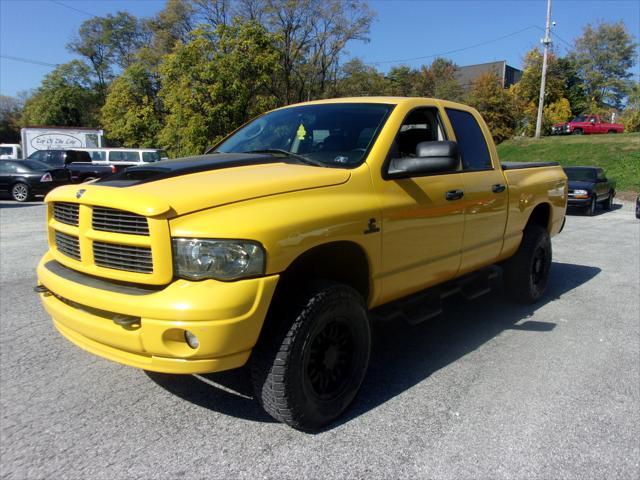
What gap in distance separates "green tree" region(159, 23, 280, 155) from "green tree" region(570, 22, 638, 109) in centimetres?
4530

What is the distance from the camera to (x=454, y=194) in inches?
156

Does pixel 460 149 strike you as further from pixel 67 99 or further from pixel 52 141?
pixel 67 99

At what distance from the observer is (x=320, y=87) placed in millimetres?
37375

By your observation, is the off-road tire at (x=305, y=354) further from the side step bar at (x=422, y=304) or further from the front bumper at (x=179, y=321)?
the side step bar at (x=422, y=304)

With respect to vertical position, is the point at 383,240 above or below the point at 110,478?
above

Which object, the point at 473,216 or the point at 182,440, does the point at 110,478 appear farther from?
the point at 473,216

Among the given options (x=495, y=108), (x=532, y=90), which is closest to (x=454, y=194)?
(x=495, y=108)

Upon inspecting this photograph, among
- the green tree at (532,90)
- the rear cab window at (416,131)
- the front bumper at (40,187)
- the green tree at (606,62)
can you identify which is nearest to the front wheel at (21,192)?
the front bumper at (40,187)

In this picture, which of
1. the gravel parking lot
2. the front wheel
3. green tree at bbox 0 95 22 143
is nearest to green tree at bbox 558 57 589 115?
the front wheel

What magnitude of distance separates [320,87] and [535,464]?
3663 cm

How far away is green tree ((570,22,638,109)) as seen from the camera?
5706 cm

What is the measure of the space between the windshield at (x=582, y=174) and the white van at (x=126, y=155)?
57.2 ft

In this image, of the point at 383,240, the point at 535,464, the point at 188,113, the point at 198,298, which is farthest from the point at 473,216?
the point at 188,113

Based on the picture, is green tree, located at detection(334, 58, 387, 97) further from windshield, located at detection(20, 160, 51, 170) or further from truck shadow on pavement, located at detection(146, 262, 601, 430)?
truck shadow on pavement, located at detection(146, 262, 601, 430)
